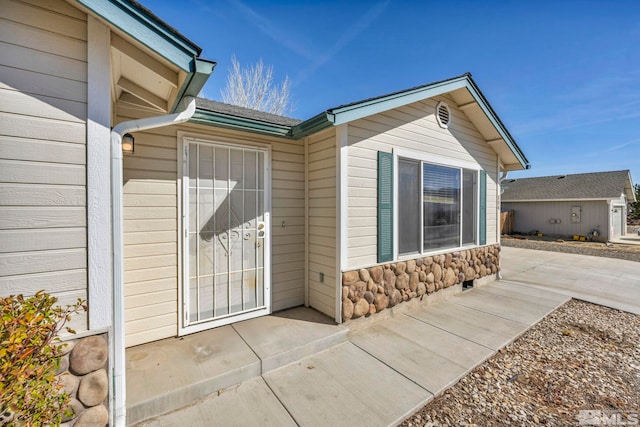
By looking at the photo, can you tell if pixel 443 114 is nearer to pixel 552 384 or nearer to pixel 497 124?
pixel 497 124

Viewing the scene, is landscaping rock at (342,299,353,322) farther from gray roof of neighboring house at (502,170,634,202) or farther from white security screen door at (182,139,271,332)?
gray roof of neighboring house at (502,170,634,202)

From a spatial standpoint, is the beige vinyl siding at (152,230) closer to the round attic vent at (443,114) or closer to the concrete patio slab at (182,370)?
the concrete patio slab at (182,370)

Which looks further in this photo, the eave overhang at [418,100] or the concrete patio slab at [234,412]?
the eave overhang at [418,100]

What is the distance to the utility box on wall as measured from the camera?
15336 mm

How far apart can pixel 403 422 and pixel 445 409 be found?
1.47 ft

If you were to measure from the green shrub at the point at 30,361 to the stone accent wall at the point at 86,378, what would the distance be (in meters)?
0.11

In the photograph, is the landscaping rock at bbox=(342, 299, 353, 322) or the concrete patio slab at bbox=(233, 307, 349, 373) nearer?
the concrete patio slab at bbox=(233, 307, 349, 373)

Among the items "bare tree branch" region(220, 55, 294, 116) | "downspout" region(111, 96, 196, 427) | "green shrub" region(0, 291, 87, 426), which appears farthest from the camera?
"bare tree branch" region(220, 55, 294, 116)

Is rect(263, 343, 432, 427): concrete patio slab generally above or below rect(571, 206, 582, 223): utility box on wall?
below

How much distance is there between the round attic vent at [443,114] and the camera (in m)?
4.74

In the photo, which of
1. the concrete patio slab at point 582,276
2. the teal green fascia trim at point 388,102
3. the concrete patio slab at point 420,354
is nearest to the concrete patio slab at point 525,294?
the concrete patio slab at point 582,276

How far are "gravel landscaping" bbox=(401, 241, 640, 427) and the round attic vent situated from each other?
365cm

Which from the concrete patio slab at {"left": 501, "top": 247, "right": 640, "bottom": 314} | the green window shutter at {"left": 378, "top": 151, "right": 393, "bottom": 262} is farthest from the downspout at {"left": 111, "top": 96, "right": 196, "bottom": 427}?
the concrete patio slab at {"left": 501, "top": 247, "right": 640, "bottom": 314}

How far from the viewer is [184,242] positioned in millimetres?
3156
